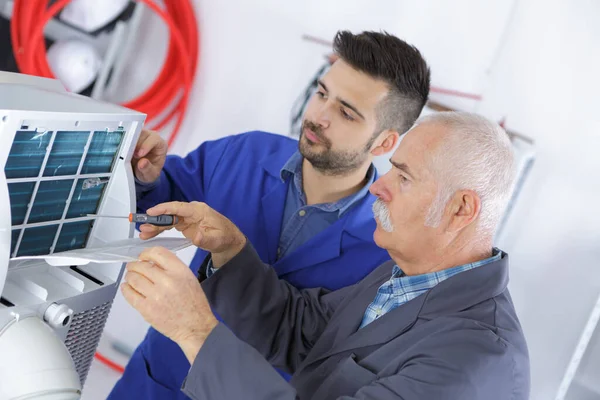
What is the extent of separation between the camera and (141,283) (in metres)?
1.10

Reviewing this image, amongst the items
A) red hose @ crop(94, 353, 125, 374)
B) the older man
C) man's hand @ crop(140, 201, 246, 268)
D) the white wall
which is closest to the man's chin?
the older man

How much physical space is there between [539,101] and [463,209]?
106 centimetres

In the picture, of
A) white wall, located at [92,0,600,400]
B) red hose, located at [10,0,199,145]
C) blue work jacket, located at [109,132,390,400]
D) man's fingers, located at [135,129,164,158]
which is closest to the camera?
man's fingers, located at [135,129,164,158]

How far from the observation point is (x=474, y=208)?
4.12ft

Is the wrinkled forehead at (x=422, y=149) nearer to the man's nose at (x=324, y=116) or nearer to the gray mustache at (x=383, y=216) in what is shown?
the gray mustache at (x=383, y=216)

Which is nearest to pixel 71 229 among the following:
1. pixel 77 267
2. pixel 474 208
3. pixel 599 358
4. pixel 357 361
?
pixel 77 267

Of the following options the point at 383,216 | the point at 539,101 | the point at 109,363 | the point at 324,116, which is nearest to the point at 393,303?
the point at 383,216

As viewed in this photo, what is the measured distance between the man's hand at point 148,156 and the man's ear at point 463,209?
0.63 m

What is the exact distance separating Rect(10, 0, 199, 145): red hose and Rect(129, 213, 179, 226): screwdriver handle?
4.31ft

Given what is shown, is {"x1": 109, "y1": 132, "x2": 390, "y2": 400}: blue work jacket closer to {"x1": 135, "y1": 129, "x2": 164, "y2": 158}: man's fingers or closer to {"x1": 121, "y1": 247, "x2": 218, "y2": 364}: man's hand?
{"x1": 135, "y1": 129, "x2": 164, "y2": 158}: man's fingers

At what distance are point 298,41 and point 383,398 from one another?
164 centimetres

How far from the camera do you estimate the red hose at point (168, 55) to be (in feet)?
7.95

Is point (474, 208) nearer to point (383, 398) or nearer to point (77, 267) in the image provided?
point (383, 398)

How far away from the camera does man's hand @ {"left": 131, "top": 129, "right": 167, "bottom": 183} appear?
4.86ft
